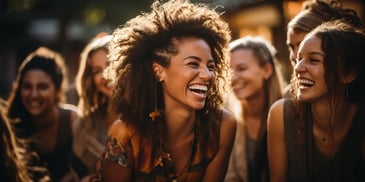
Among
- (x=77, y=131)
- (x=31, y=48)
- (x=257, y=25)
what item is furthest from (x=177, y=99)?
(x=31, y=48)

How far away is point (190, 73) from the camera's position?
3.77 m

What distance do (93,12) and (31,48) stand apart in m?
4.49

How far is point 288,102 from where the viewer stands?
3.92m

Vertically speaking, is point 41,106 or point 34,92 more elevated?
point 34,92

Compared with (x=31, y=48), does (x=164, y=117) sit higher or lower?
lower

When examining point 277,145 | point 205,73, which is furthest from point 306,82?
point 205,73

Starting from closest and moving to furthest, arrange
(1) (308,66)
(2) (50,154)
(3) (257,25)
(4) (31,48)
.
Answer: (1) (308,66)
(2) (50,154)
(3) (257,25)
(4) (31,48)

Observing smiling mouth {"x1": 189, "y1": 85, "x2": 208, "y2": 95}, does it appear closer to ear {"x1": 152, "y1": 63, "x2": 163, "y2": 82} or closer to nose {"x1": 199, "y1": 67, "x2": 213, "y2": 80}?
nose {"x1": 199, "y1": 67, "x2": 213, "y2": 80}

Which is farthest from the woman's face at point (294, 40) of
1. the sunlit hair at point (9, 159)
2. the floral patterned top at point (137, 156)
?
the sunlit hair at point (9, 159)

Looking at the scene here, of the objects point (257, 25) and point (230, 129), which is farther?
point (257, 25)

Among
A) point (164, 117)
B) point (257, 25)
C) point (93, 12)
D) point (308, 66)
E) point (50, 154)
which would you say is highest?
point (93, 12)

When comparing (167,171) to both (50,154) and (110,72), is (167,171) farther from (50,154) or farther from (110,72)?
(50,154)

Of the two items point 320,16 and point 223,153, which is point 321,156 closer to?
point 223,153

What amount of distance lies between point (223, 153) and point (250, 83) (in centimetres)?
124
